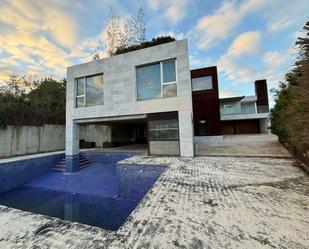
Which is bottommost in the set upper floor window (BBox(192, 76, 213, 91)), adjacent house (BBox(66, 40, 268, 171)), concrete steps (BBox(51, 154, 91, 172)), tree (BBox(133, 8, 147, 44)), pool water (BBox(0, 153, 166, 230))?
pool water (BBox(0, 153, 166, 230))

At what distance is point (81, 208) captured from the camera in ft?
17.0

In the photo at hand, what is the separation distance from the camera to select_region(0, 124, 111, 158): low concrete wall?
30.5 ft

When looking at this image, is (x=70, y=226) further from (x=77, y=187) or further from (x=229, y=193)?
(x=77, y=187)

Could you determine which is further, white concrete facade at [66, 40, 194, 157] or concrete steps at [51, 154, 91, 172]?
concrete steps at [51, 154, 91, 172]

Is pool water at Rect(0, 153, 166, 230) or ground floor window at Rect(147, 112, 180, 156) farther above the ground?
ground floor window at Rect(147, 112, 180, 156)

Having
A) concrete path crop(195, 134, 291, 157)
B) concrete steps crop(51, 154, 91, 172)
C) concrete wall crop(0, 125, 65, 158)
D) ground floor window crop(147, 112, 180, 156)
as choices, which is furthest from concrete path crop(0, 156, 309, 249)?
concrete wall crop(0, 125, 65, 158)

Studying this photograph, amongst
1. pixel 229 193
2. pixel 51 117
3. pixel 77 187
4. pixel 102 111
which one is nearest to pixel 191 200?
pixel 229 193

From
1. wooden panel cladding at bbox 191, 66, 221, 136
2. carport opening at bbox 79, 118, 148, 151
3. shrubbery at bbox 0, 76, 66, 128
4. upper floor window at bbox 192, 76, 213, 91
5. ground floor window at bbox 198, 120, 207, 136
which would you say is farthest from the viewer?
upper floor window at bbox 192, 76, 213, 91

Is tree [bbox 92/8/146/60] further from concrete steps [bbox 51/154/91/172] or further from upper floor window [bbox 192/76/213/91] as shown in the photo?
concrete steps [bbox 51/154/91/172]

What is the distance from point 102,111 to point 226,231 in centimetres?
780

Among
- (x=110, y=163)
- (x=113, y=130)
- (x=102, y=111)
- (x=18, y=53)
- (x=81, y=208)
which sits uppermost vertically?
(x=18, y=53)

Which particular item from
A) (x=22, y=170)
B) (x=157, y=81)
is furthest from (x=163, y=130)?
(x=22, y=170)

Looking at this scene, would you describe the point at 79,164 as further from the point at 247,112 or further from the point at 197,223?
the point at 247,112

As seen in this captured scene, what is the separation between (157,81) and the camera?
7531mm
